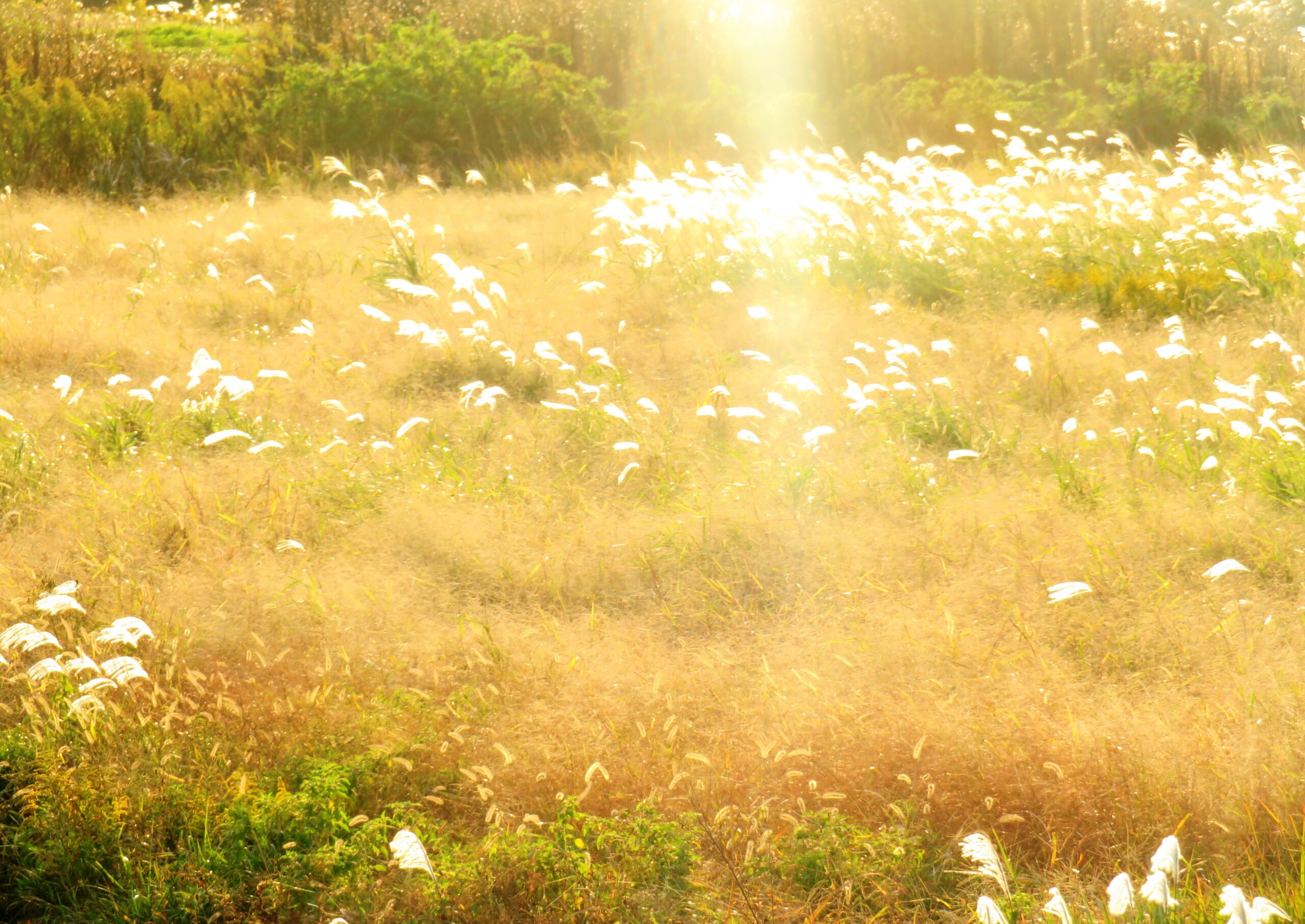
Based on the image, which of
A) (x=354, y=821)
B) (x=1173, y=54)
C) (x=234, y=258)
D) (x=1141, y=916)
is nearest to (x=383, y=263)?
(x=234, y=258)

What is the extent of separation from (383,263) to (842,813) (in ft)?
17.4

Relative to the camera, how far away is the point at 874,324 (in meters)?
6.20

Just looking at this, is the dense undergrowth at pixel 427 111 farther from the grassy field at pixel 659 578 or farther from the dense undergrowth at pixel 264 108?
the grassy field at pixel 659 578

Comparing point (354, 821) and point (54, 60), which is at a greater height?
point (54, 60)

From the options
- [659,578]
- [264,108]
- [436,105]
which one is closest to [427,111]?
[436,105]

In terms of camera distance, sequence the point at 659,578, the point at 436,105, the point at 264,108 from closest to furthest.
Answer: the point at 659,578, the point at 264,108, the point at 436,105

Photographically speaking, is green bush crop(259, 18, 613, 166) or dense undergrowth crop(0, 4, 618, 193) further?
green bush crop(259, 18, 613, 166)

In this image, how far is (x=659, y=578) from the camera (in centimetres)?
392

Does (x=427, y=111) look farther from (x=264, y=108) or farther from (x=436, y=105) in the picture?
(x=264, y=108)

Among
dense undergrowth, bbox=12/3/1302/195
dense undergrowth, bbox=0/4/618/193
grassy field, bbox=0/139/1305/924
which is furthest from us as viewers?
dense undergrowth, bbox=12/3/1302/195

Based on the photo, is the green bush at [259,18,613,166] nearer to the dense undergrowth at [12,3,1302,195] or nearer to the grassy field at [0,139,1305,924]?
the dense undergrowth at [12,3,1302,195]

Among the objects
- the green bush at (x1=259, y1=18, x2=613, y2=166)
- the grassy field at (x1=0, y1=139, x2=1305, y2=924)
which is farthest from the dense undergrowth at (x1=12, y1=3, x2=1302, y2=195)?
the grassy field at (x1=0, y1=139, x2=1305, y2=924)

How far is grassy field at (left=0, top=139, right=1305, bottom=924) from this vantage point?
2.64 metres

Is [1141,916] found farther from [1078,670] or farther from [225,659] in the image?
[225,659]
